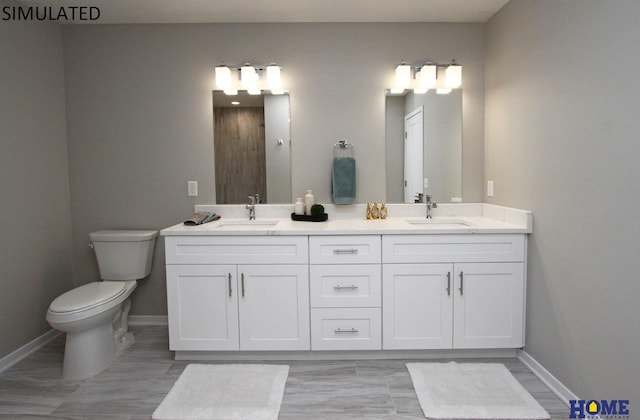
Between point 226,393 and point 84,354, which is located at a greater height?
point 84,354

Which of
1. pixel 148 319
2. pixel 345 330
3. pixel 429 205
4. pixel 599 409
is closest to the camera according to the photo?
pixel 599 409

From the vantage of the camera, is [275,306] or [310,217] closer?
[275,306]

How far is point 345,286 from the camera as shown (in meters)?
2.34

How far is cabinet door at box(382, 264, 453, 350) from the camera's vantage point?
2.32 meters

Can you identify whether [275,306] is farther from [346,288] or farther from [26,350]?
[26,350]

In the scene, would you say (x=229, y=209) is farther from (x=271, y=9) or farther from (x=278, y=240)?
(x=271, y=9)

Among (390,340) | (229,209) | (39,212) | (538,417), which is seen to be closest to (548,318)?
(538,417)

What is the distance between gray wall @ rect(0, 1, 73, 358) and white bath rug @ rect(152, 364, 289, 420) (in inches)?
46.3

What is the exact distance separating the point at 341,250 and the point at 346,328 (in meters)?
→ 0.47

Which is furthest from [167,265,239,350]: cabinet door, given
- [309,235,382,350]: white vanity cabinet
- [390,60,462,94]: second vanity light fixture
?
[390,60,462,94]: second vanity light fixture

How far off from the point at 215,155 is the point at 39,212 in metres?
1.22

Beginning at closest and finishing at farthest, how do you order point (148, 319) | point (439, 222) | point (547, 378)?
point (547, 378) < point (439, 222) < point (148, 319)

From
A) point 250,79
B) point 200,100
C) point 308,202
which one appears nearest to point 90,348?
point 308,202

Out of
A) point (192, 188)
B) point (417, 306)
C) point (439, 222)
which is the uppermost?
point (192, 188)
